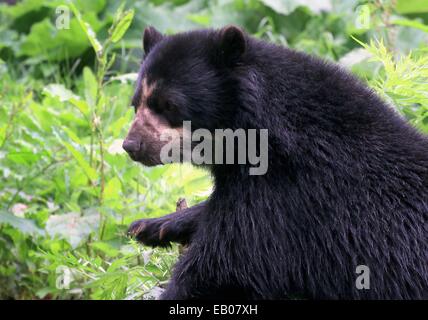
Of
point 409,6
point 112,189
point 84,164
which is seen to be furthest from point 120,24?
point 409,6

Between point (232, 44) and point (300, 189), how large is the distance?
76 cm

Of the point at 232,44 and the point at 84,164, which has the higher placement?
the point at 232,44

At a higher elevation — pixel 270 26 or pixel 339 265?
pixel 270 26

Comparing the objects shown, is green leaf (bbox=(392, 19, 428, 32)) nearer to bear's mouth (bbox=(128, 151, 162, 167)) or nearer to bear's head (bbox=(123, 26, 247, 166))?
bear's head (bbox=(123, 26, 247, 166))

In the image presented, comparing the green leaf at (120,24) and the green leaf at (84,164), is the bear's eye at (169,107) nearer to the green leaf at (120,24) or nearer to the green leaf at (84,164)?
the green leaf at (120,24)

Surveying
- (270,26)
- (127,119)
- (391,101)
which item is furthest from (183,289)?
(270,26)

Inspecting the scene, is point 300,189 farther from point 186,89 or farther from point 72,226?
point 72,226

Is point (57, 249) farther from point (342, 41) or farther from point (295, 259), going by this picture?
point (342, 41)

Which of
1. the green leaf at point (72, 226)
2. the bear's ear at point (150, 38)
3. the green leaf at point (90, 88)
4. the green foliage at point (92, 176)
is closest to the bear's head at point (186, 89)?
the bear's ear at point (150, 38)

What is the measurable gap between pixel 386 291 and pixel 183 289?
0.92 meters

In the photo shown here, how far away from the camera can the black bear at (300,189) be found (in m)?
3.85

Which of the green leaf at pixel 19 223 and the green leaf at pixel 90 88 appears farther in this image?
the green leaf at pixel 90 88

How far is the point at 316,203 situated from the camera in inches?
153

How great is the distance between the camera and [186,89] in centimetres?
404
